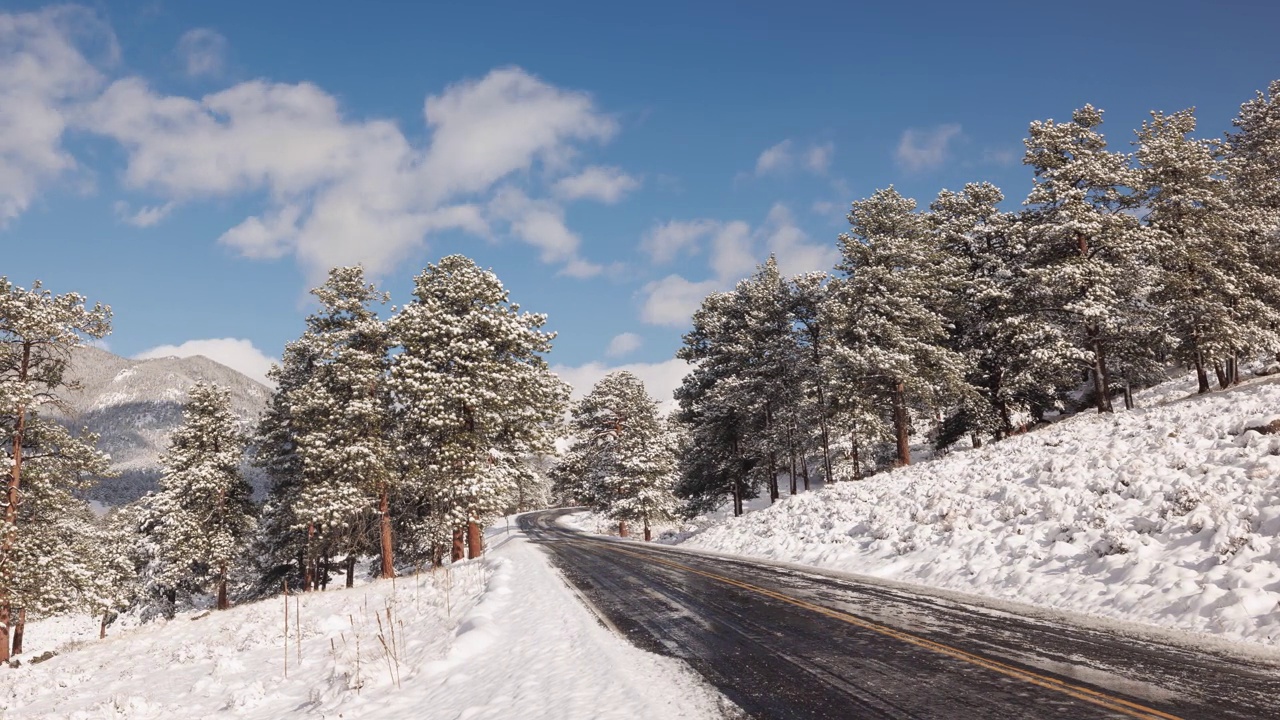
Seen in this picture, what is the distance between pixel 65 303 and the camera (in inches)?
854

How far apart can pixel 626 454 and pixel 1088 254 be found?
93.0 ft

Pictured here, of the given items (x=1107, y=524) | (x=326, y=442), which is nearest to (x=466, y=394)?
(x=326, y=442)

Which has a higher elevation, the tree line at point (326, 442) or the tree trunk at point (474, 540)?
the tree line at point (326, 442)

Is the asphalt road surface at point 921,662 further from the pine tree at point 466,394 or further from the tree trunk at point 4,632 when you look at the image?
the tree trunk at point 4,632

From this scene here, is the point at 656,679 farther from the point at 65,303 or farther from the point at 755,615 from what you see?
the point at 65,303

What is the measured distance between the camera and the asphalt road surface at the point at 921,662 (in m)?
6.02

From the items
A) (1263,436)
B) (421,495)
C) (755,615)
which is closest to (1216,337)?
(1263,436)

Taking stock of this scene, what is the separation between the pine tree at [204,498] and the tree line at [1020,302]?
82.7ft

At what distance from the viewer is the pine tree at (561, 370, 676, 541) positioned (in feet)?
139

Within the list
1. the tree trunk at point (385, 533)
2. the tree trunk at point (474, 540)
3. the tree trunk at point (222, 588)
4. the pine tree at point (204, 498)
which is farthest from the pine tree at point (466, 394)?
Result: the tree trunk at point (222, 588)

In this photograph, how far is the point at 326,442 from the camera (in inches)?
979

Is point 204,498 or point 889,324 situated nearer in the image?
point 889,324

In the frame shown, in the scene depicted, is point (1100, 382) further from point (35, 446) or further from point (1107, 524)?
point (35, 446)

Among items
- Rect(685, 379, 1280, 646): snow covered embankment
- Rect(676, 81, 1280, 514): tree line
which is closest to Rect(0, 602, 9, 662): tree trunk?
Rect(685, 379, 1280, 646): snow covered embankment
